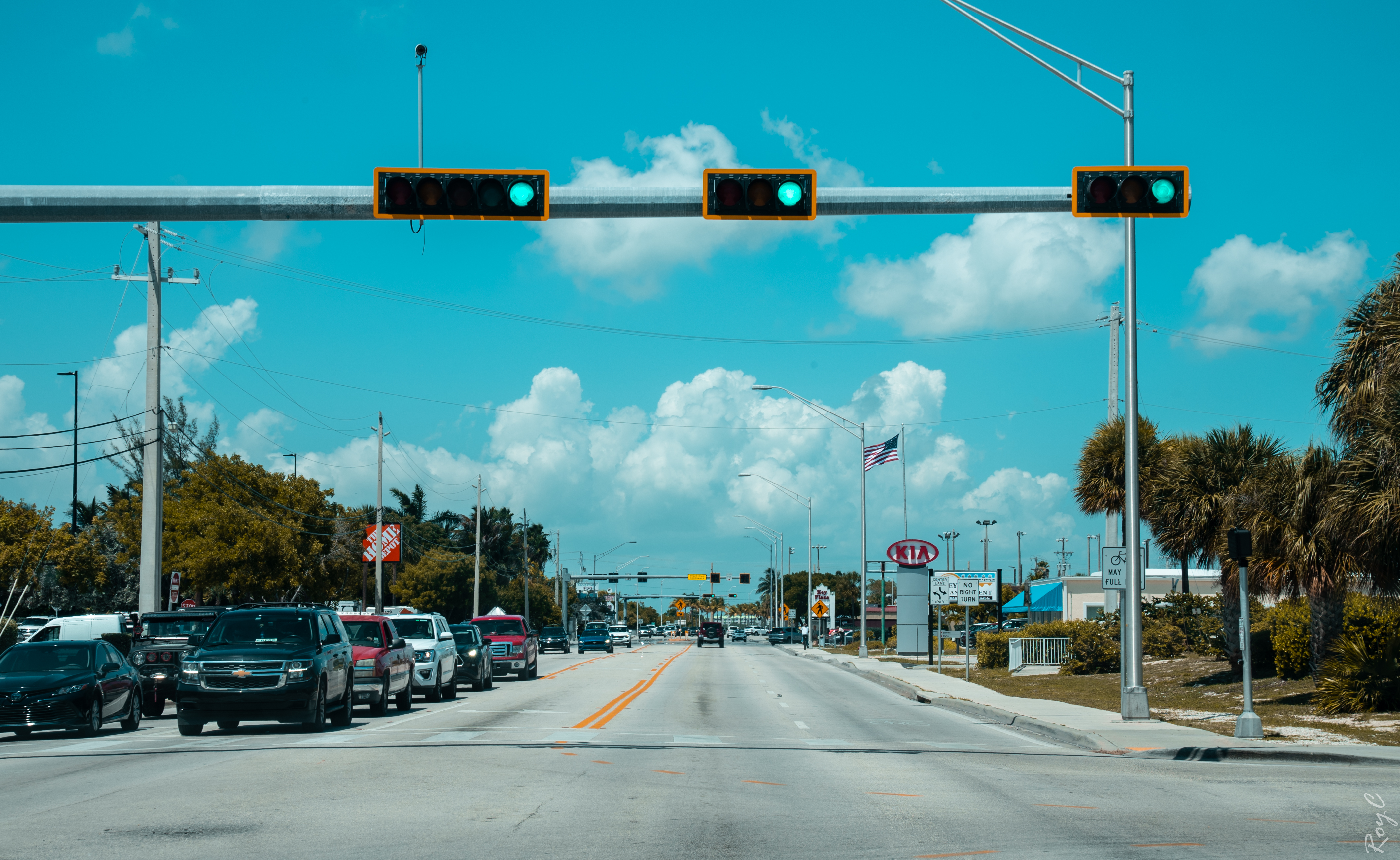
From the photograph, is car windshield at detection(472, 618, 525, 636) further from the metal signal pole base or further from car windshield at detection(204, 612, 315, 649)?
the metal signal pole base

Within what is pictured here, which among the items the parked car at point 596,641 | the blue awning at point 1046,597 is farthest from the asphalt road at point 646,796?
the parked car at point 596,641

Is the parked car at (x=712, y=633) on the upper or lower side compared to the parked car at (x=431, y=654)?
lower

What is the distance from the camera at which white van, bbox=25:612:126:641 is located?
32.9 metres

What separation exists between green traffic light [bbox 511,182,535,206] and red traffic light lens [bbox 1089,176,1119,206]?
611cm

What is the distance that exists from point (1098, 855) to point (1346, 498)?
12416 mm

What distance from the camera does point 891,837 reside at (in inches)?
375

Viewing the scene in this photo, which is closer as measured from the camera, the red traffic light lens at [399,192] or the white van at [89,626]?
the red traffic light lens at [399,192]

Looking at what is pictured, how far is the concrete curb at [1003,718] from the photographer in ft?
58.8

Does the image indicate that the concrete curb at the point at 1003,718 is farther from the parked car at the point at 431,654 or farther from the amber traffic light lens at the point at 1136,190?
the parked car at the point at 431,654

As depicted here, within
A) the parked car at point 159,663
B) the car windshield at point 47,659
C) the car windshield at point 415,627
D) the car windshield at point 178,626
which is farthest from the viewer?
the car windshield at point 415,627

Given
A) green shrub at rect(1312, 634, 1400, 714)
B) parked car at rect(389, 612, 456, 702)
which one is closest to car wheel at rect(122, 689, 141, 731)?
parked car at rect(389, 612, 456, 702)

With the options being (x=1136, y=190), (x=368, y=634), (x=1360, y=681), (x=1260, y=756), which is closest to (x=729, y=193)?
(x=1136, y=190)

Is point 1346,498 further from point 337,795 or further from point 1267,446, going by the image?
point 337,795

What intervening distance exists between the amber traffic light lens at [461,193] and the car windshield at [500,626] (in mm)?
25606
